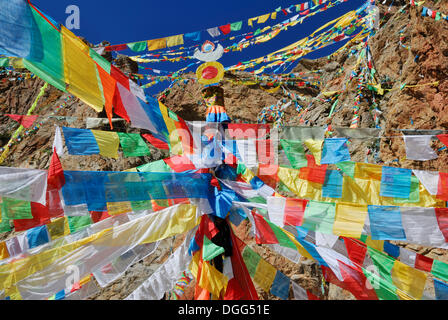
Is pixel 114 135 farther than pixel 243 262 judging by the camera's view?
No

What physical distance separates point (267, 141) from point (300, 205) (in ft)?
5.88

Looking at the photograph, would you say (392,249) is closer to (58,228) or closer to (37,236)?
(58,228)

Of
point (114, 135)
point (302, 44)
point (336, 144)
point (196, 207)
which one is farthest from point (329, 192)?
point (302, 44)

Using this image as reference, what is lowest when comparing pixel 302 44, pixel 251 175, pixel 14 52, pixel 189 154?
pixel 251 175

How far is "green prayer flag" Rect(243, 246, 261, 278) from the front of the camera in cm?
433

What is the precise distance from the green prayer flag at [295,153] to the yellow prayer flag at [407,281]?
6.07 ft

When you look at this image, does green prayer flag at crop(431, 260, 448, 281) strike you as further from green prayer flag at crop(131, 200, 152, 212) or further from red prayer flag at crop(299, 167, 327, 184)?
green prayer flag at crop(131, 200, 152, 212)

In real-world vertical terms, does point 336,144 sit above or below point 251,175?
above

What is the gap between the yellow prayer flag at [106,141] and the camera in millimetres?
3771

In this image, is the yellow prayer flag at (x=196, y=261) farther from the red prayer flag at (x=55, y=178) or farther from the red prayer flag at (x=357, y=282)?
the red prayer flag at (x=55, y=178)

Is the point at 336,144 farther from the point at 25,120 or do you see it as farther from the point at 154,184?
the point at 25,120

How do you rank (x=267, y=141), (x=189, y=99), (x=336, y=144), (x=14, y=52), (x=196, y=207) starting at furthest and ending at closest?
(x=189, y=99) < (x=267, y=141) < (x=336, y=144) < (x=196, y=207) < (x=14, y=52)

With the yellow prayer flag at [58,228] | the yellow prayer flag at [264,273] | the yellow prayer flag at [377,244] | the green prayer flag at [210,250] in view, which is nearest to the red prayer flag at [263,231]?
A: the green prayer flag at [210,250]

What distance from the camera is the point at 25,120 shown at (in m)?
4.91
